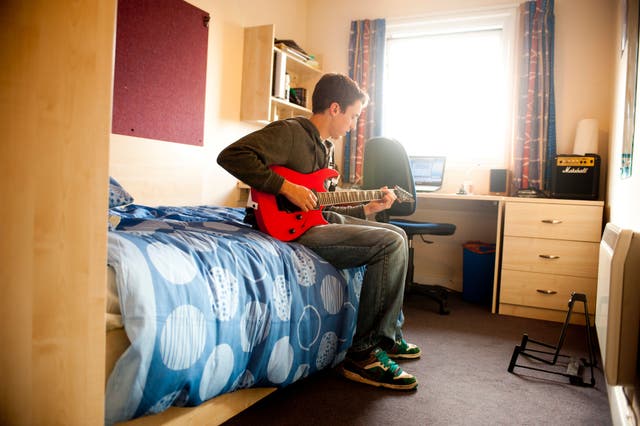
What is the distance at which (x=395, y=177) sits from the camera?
266 cm

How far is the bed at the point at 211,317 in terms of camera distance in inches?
37.1

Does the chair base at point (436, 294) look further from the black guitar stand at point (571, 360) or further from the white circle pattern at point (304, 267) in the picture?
the white circle pattern at point (304, 267)

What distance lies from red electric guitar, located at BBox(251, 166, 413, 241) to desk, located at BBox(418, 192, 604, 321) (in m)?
1.43

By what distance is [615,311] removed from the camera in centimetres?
100

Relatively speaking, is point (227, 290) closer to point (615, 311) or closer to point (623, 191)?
point (615, 311)

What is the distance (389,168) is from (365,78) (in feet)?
4.36

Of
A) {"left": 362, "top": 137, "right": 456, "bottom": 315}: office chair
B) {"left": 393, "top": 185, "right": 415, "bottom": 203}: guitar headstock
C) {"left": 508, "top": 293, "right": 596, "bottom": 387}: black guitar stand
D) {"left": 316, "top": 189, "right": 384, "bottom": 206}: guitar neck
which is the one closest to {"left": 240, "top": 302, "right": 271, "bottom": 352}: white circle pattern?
{"left": 316, "top": 189, "right": 384, "bottom": 206}: guitar neck

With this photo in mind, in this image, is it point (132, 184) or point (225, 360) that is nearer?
point (225, 360)

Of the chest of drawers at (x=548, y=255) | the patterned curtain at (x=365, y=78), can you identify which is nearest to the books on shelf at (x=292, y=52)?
the patterned curtain at (x=365, y=78)

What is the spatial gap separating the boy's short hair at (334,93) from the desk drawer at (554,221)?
1.37 m

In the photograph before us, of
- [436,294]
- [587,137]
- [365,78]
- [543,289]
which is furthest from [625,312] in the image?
[365,78]

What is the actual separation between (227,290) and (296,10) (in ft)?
11.0

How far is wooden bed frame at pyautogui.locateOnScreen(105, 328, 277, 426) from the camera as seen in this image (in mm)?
929

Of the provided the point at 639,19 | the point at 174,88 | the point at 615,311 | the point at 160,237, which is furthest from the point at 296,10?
the point at 615,311
